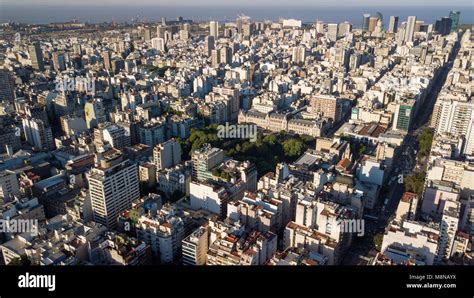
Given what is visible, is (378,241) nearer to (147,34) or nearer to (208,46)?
(208,46)

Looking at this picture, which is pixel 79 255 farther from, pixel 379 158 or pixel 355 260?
pixel 379 158

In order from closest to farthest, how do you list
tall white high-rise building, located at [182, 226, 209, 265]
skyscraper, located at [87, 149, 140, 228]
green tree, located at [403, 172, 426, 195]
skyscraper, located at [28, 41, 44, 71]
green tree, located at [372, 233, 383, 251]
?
1. tall white high-rise building, located at [182, 226, 209, 265]
2. green tree, located at [372, 233, 383, 251]
3. skyscraper, located at [87, 149, 140, 228]
4. green tree, located at [403, 172, 426, 195]
5. skyscraper, located at [28, 41, 44, 71]

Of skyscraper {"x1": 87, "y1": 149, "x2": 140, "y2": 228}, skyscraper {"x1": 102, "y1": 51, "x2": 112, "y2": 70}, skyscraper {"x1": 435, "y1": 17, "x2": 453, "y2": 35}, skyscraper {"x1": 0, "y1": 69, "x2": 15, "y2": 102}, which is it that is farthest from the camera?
skyscraper {"x1": 435, "y1": 17, "x2": 453, "y2": 35}

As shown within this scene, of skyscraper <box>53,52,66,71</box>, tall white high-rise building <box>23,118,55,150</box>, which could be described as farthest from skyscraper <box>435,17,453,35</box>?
tall white high-rise building <box>23,118,55,150</box>

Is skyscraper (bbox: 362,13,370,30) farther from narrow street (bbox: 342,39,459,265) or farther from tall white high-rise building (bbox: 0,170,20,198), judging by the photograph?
tall white high-rise building (bbox: 0,170,20,198)

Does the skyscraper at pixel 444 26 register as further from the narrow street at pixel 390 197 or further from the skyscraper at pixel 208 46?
the narrow street at pixel 390 197

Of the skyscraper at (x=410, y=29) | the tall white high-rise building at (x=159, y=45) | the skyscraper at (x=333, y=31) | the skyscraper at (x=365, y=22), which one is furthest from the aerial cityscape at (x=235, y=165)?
the skyscraper at (x=365, y=22)

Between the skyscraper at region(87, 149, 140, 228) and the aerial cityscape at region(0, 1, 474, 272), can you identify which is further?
the skyscraper at region(87, 149, 140, 228)

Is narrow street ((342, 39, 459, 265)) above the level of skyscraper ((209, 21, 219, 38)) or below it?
below
